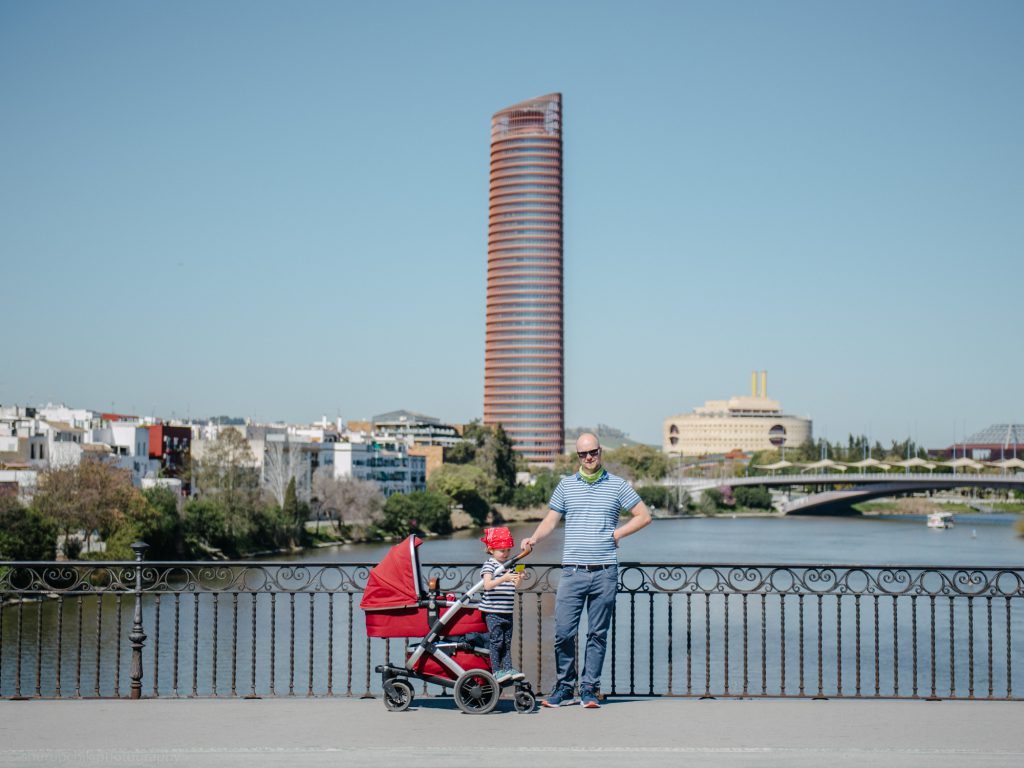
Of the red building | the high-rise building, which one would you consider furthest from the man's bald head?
the high-rise building

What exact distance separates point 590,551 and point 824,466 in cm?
11611

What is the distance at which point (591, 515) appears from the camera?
7.79 meters

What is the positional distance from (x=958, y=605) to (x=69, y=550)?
2955 centimetres

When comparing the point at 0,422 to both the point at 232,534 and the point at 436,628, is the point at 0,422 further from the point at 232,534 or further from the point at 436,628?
the point at 436,628

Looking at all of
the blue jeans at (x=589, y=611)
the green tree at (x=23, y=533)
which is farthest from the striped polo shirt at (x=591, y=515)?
the green tree at (x=23, y=533)

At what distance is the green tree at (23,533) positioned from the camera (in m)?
37.6

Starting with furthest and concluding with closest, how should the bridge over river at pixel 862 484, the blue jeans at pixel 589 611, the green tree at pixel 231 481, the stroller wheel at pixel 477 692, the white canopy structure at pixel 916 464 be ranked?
1. the white canopy structure at pixel 916 464
2. the bridge over river at pixel 862 484
3. the green tree at pixel 231 481
4. the blue jeans at pixel 589 611
5. the stroller wheel at pixel 477 692

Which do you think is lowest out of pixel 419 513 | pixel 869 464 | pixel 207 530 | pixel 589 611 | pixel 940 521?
pixel 940 521

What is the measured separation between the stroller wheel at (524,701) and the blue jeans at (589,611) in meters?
0.24

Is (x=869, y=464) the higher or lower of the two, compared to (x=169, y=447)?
lower

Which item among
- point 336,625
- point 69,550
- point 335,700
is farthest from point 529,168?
point 335,700

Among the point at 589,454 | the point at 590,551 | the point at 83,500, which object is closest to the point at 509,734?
the point at 590,551

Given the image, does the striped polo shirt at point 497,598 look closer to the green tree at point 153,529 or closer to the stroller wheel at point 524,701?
the stroller wheel at point 524,701

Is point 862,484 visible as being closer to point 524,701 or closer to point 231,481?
point 231,481
